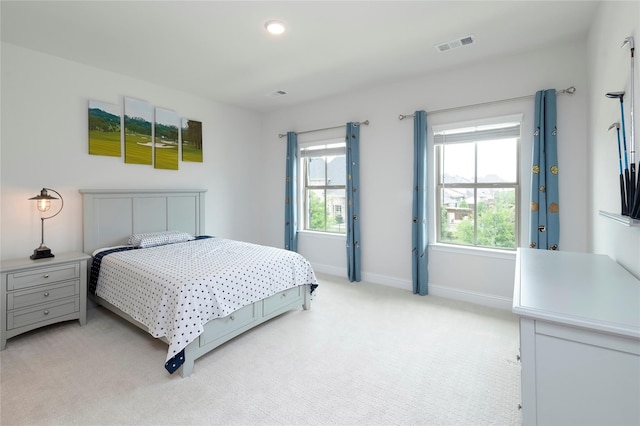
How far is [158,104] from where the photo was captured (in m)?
3.93

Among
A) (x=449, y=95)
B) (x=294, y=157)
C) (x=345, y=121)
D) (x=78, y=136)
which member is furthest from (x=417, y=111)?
(x=78, y=136)

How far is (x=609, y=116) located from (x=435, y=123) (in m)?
1.72

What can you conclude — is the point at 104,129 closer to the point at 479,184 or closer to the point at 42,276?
the point at 42,276

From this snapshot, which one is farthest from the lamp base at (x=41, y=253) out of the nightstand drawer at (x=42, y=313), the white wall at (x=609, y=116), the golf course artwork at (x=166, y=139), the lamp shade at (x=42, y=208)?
the white wall at (x=609, y=116)

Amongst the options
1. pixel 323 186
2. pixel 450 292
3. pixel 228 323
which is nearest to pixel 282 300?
pixel 228 323

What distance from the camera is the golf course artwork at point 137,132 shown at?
3639 mm

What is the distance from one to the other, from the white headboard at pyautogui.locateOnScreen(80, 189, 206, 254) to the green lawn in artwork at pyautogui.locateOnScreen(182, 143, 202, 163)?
0.47 metres

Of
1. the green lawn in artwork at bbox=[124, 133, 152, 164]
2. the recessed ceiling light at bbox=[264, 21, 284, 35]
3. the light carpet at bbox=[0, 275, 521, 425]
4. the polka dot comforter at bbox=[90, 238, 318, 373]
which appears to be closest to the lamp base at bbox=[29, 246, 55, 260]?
the polka dot comforter at bbox=[90, 238, 318, 373]

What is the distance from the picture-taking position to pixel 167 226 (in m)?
3.98

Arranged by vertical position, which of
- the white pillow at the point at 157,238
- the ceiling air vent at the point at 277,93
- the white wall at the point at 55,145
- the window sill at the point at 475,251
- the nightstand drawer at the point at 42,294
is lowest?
the nightstand drawer at the point at 42,294

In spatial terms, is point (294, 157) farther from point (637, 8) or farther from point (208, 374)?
point (637, 8)

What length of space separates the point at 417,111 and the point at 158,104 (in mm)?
3332

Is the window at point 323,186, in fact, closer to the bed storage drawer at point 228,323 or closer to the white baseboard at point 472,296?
the white baseboard at point 472,296

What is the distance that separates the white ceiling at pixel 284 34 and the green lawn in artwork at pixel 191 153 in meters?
0.94
